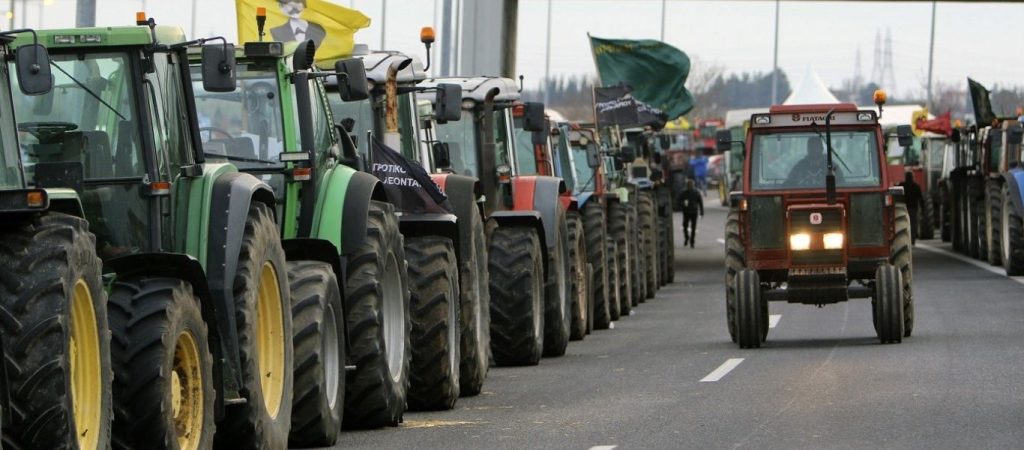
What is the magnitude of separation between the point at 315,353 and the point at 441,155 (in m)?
5.74

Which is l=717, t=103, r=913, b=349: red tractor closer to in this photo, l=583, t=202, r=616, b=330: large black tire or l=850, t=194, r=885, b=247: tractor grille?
l=850, t=194, r=885, b=247: tractor grille

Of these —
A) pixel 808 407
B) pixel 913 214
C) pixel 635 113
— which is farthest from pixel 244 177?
pixel 913 214

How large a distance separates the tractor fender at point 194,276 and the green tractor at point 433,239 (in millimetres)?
4093

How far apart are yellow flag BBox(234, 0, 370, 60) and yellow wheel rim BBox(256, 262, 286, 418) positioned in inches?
205

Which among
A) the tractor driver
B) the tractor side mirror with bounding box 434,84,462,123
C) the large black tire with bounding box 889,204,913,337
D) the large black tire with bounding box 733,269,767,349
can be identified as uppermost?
the tractor side mirror with bounding box 434,84,462,123

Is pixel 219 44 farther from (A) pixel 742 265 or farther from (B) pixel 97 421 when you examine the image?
(A) pixel 742 265

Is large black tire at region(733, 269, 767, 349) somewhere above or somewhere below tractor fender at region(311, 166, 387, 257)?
below

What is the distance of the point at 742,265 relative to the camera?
2061 centimetres

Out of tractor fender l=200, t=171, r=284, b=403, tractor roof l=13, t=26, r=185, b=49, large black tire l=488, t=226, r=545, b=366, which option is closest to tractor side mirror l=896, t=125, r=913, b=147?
large black tire l=488, t=226, r=545, b=366

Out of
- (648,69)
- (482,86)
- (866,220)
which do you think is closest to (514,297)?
(482,86)

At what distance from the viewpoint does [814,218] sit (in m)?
20.4

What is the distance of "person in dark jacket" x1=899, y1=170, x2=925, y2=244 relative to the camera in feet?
148

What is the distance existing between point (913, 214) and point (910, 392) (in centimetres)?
3280

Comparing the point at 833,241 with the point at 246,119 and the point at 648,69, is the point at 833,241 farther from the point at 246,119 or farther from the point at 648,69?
the point at 648,69
